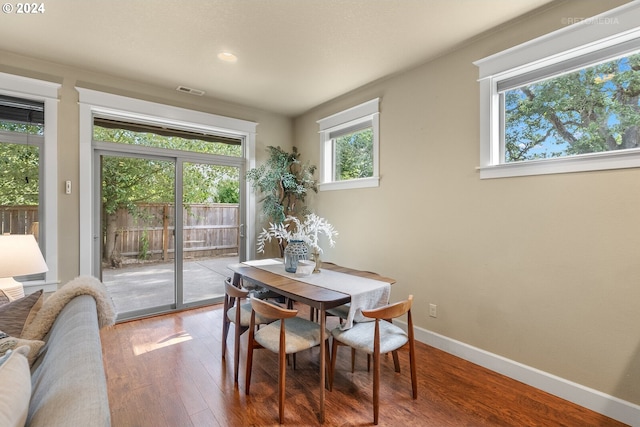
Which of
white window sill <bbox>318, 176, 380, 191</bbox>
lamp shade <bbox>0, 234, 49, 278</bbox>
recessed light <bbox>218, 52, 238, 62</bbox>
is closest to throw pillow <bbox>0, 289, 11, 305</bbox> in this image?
lamp shade <bbox>0, 234, 49, 278</bbox>

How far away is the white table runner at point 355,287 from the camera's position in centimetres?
208

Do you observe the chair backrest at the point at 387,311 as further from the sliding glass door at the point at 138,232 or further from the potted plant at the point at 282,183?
the sliding glass door at the point at 138,232

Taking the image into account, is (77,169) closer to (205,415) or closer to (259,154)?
(259,154)

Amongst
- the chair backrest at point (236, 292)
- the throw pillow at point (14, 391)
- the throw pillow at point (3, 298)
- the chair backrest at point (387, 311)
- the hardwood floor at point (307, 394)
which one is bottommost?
the hardwood floor at point (307, 394)

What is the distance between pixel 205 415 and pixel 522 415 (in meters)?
1.97

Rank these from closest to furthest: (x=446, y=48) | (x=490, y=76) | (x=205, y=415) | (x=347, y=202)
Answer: (x=205, y=415), (x=490, y=76), (x=446, y=48), (x=347, y=202)

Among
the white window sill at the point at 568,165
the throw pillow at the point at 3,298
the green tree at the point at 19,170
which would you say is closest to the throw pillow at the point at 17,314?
the throw pillow at the point at 3,298

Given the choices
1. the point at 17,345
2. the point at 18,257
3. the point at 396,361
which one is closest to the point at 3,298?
the point at 18,257

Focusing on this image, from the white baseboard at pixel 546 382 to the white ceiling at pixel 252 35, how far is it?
2591 mm

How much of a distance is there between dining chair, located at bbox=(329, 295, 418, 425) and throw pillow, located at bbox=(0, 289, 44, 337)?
167 centimetres

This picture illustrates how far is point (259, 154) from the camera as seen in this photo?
14.6 feet

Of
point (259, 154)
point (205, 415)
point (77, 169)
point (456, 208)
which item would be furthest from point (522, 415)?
point (77, 169)

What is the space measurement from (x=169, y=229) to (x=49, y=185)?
1.22 meters

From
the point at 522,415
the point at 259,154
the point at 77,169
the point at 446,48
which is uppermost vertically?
the point at 446,48
